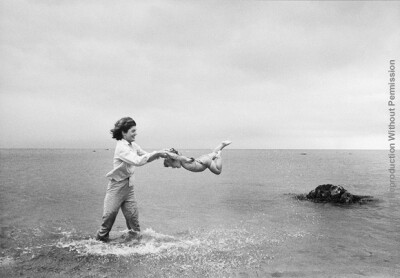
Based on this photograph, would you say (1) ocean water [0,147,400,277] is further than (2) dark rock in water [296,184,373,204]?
No

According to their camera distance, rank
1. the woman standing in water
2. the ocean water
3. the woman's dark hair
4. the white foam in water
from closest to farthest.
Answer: the ocean water → the woman standing in water → the woman's dark hair → the white foam in water

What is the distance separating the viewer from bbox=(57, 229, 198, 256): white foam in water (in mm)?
8347

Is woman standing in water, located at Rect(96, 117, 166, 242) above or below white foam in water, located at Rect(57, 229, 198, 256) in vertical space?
above

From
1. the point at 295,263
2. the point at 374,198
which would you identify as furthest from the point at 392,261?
the point at 374,198

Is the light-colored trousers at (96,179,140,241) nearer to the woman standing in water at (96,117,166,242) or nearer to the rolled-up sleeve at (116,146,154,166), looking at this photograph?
the woman standing in water at (96,117,166,242)

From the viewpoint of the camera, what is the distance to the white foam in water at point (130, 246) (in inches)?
329

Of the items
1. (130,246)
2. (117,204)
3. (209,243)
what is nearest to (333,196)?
(209,243)

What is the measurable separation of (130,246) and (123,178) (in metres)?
2.01

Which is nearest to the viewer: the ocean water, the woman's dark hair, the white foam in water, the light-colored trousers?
the ocean water

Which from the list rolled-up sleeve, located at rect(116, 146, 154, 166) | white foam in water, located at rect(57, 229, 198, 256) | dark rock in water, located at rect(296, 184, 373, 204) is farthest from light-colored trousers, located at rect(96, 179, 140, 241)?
dark rock in water, located at rect(296, 184, 373, 204)

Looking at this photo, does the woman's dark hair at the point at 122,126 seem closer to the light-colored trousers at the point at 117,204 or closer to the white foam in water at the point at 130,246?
the light-colored trousers at the point at 117,204

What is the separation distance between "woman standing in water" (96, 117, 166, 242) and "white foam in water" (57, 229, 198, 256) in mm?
327

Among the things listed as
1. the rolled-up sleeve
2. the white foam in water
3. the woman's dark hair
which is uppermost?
the woman's dark hair

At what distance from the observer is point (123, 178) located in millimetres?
8297
